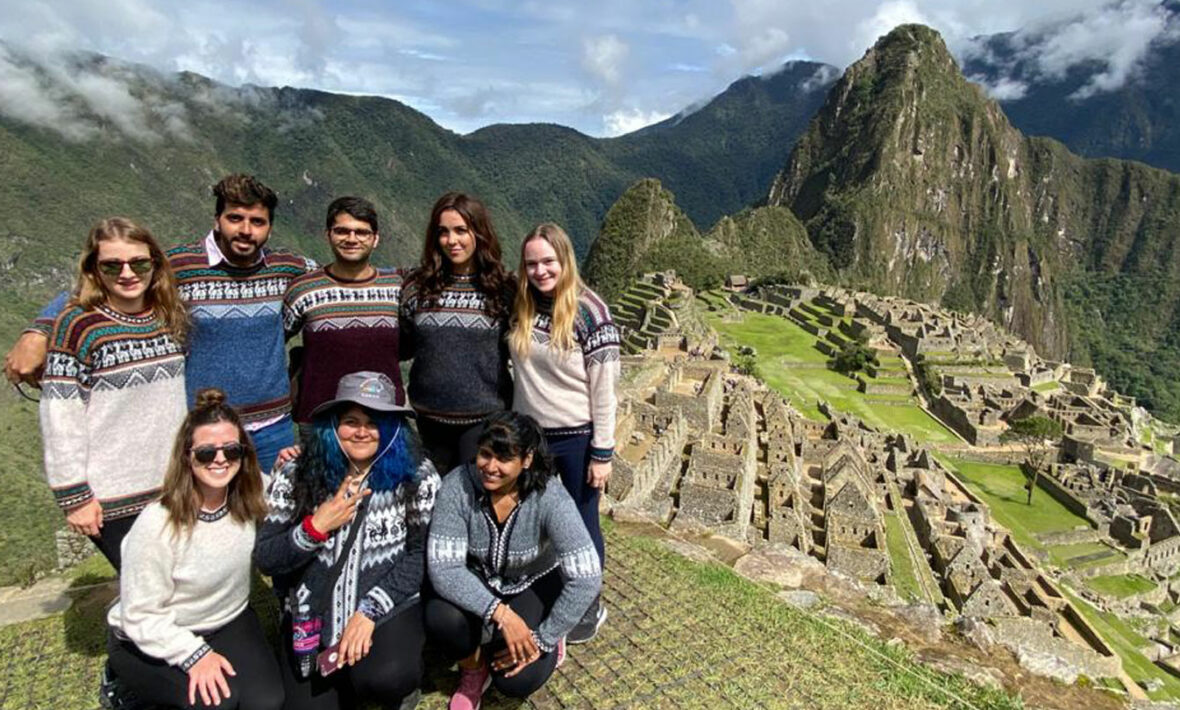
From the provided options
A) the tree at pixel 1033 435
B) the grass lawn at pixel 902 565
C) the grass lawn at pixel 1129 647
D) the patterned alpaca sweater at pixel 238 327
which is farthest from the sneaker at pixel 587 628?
the tree at pixel 1033 435

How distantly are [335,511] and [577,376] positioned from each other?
1.48 metres

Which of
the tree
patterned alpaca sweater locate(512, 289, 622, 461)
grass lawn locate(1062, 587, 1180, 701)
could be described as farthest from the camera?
the tree

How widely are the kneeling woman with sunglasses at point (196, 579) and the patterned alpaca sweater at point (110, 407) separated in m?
0.49

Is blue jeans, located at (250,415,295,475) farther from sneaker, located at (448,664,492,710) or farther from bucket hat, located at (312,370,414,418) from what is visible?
sneaker, located at (448,664,492,710)

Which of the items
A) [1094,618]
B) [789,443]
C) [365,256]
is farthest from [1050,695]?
[1094,618]

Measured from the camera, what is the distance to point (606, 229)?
266 feet

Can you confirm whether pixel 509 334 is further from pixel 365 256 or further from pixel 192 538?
pixel 192 538

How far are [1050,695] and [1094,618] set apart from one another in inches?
597

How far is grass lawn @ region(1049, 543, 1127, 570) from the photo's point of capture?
20.4 metres

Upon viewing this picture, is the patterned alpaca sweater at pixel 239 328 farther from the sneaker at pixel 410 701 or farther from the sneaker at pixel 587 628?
the sneaker at pixel 587 628

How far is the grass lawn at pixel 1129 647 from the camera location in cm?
1387

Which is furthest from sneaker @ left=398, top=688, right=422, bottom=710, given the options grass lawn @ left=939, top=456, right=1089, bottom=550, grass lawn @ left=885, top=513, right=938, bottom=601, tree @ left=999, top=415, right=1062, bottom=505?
tree @ left=999, top=415, right=1062, bottom=505

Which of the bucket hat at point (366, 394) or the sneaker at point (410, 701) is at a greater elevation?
the bucket hat at point (366, 394)

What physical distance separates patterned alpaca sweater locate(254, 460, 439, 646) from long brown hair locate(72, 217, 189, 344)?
0.96 metres
